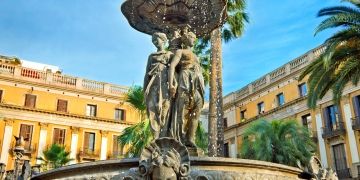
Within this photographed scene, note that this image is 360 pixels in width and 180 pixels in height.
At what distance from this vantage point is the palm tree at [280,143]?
82.8 feet

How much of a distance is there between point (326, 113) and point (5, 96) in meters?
28.0

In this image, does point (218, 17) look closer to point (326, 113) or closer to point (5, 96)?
point (326, 113)

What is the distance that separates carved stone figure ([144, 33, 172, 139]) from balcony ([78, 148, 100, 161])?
34.5 meters

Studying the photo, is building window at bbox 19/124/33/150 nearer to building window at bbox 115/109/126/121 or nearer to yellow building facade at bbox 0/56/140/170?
yellow building facade at bbox 0/56/140/170

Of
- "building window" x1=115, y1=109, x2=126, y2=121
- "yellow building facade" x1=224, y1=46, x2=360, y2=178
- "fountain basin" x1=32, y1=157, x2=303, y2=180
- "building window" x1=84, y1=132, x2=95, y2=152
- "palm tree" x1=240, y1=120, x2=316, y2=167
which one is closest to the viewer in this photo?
"fountain basin" x1=32, y1=157, x2=303, y2=180

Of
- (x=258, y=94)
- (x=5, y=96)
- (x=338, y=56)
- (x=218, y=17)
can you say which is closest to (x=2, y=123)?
(x=5, y=96)

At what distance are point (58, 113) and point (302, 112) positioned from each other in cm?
2249


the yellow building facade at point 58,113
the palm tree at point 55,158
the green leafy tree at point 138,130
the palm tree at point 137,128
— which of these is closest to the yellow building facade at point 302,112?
the yellow building facade at point 58,113

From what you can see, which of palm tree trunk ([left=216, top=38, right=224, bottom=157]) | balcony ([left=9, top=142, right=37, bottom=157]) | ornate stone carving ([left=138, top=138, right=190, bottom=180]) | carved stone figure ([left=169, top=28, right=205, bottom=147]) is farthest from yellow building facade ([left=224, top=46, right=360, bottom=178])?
ornate stone carving ([left=138, top=138, right=190, bottom=180])

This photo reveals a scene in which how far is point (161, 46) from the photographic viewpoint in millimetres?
7238

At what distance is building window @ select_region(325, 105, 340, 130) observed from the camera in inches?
1284

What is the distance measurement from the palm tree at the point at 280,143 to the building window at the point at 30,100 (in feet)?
69.9

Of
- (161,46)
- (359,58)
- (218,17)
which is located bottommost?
(161,46)

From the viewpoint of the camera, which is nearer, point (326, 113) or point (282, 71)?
point (326, 113)
